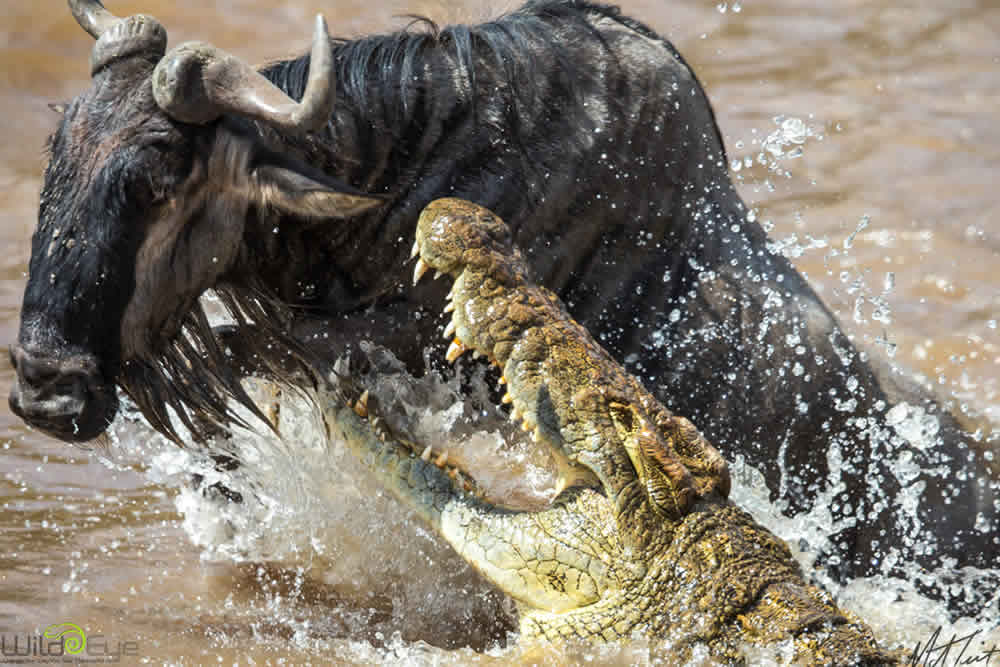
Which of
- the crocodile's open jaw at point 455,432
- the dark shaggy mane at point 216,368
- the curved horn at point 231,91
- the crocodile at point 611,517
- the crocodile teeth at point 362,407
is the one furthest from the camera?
the dark shaggy mane at point 216,368

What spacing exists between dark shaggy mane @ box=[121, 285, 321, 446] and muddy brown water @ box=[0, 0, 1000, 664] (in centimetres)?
53

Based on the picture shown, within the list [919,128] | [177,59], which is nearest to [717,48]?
[919,128]

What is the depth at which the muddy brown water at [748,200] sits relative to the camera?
3.89 m

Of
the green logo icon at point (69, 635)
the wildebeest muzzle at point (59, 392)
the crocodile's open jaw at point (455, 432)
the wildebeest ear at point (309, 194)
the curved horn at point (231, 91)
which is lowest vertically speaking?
the green logo icon at point (69, 635)

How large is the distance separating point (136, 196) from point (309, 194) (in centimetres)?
46

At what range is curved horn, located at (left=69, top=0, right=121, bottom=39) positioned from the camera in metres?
3.86

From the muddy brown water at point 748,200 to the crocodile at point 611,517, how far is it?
15cm

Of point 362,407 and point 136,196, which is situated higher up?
point 136,196

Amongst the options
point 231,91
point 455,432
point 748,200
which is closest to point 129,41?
point 231,91

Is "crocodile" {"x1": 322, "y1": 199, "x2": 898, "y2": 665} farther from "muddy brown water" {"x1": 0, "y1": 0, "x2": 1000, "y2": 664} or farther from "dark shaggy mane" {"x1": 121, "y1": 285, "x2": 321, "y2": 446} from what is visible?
"dark shaggy mane" {"x1": 121, "y1": 285, "x2": 321, "y2": 446}
